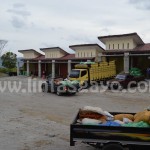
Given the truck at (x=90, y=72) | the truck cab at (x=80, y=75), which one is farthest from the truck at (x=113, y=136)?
the truck cab at (x=80, y=75)

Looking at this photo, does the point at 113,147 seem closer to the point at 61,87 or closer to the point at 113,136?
the point at 113,136

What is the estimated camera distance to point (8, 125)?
11312 millimetres

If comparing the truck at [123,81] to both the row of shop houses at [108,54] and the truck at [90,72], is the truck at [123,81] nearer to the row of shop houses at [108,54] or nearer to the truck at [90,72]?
the truck at [90,72]

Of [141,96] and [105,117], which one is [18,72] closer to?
[141,96]

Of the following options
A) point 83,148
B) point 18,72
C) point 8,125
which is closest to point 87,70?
point 8,125

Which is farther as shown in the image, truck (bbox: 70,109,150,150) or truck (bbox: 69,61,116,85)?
truck (bbox: 69,61,116,85)

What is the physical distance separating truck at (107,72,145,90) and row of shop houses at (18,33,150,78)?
12.2 ft

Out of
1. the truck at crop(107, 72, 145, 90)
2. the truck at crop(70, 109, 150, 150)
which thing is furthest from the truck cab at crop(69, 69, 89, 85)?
the truck at crop(70, 109, 150, 150)

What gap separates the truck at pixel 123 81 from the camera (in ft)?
86.4

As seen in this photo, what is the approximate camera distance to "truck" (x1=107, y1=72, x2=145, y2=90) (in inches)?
1037

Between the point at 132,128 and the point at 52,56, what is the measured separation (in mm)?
42194

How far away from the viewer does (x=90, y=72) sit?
28.9 meters

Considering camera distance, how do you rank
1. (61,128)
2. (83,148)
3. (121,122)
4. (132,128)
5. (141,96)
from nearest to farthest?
(132,128)
(121,122)
(83,148)
(61,128)
(141,96)

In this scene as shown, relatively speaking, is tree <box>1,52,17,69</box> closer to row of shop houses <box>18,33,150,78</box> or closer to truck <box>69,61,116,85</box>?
row of shop houses <box>18,33,150,78</box>
